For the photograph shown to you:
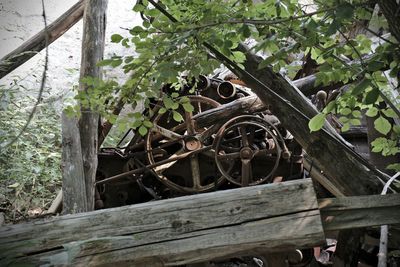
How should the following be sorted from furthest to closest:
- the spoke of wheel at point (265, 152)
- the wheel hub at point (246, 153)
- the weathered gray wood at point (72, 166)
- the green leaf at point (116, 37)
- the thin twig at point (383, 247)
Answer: the spoke of wheel at point (265, 152) → the wheel hub at point (246, 153) → the weathered gray wood at point (72, 166) → the thin twig at point (383, 247) → the green leaf at point (116, 37)

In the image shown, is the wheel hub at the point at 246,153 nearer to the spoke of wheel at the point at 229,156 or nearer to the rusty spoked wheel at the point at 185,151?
the spoke of wheel at the point at 229,156

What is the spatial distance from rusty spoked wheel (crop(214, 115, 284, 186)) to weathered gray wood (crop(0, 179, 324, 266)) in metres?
2.44

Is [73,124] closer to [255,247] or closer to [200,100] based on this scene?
[200,100]

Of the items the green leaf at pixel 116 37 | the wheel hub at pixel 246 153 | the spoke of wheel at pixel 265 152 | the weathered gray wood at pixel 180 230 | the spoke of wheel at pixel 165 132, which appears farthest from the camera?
the spoke of wheel at pixel 165 132

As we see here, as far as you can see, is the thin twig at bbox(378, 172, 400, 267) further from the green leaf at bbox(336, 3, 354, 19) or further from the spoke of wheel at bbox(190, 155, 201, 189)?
the spoke of wheel at bbox(190, 155, 201, 189)

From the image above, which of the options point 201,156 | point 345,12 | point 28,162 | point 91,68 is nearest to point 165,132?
point 201,156

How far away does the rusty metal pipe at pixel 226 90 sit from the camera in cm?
447

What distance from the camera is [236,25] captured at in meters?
1.77

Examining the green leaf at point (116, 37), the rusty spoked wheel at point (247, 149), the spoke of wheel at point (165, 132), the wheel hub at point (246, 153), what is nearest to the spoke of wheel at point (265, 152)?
the rusty spoked wheel at point (247, 149)

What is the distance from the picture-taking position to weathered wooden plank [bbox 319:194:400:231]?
5.81 ft

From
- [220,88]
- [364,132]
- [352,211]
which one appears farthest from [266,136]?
[352,211]

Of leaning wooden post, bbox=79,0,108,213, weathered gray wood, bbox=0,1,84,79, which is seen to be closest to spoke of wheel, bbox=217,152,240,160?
leaning wooden post, bbox=79,0,108,213

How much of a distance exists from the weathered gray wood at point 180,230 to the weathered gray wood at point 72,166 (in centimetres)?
150

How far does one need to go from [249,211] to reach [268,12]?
80 centimetres
